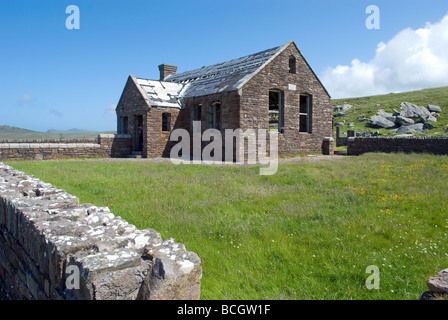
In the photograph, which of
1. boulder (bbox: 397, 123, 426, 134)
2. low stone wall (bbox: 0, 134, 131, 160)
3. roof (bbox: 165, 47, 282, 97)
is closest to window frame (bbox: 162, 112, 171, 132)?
roof (bbox: 165, 47, 282, 97)

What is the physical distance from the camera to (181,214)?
5.64 m

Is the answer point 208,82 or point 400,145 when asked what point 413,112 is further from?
point 208,82

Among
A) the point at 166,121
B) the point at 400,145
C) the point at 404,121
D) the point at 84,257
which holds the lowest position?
the point at 84,257

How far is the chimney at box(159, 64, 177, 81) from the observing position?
29.7m

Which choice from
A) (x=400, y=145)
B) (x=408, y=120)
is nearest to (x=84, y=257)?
(x=400, y=145)

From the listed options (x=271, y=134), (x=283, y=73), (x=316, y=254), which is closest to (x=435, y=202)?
(x=316, y=254)

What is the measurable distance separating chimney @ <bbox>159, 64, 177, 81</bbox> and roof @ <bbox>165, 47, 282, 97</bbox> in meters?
6.69

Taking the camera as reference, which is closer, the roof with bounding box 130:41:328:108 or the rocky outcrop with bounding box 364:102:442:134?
the roof with bounding box 130:41:328:108

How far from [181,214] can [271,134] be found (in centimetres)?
1318

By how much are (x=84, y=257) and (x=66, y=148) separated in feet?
57.3

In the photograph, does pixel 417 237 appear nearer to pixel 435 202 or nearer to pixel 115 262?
pixel 435 202

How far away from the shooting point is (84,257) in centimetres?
232

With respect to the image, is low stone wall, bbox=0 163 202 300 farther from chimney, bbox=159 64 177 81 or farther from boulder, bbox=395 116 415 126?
boulder, bbox=395 116 415 126

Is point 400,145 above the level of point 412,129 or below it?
below
